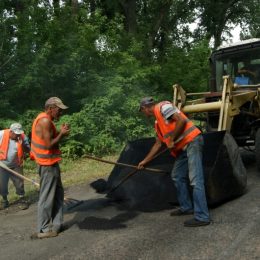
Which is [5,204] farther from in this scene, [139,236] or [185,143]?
[185,143]

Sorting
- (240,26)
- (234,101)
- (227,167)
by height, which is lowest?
(227,167)

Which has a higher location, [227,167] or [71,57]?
[71,57]

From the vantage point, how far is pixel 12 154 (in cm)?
811

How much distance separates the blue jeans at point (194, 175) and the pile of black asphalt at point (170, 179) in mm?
401

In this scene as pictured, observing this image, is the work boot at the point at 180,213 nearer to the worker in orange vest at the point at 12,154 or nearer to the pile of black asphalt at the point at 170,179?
the pile of black asphalt at the point at 170,179

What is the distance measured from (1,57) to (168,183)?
26.5 feet

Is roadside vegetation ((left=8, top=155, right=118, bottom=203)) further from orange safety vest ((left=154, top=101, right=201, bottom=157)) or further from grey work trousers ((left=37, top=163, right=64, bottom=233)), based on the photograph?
orange safety vest ((left=154, top=101, right=201, bottom=157))

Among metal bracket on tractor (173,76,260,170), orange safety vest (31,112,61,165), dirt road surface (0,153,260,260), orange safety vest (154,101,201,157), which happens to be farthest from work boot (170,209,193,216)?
metal bracket on tractor (173,76,260,170)

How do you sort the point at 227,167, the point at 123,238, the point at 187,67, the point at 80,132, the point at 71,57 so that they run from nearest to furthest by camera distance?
the point at 123,238 < the point at 227,167 < the point at 80,132 < the point at 71,57 < the point at 187,67

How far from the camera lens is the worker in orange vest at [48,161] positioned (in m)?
5.73

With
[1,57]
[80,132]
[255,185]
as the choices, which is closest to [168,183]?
[255,185]

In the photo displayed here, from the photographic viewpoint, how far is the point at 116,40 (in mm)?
17969

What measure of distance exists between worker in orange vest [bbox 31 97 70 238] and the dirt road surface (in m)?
0.21

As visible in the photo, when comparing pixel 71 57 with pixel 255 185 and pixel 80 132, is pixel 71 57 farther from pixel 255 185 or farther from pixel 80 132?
pixel 255 185
